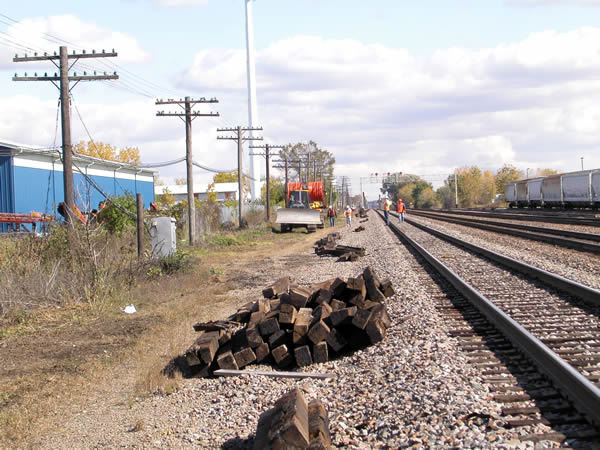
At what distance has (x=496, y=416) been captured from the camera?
4508mm

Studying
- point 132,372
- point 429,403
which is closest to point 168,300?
point 132,372

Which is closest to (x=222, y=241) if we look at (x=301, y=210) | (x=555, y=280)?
(x=301, y=210)

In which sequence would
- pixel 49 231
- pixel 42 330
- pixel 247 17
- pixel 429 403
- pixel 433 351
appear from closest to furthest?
pixel 429 403 → pixel 433 351 → pixel 42 330 → pixel 49 231 → pixel 247 17

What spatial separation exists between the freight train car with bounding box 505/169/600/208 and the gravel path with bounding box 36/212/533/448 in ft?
145

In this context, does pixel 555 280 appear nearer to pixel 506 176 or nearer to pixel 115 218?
pixel 115 218

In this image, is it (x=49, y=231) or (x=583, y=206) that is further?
(x=583, y=206)

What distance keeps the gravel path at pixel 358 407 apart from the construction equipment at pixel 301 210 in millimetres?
31965

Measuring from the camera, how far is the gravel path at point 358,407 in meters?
4.56

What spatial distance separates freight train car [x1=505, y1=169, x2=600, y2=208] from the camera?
47.3m

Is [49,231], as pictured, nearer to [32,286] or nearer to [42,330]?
[32,286]

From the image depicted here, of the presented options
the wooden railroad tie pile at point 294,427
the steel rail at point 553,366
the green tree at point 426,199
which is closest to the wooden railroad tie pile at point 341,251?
the steel rail at point 553,366

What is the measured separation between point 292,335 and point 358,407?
247cm

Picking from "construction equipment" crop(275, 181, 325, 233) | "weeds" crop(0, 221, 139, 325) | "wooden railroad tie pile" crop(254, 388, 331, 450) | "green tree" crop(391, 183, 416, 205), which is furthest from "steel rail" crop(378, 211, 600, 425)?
"green tree" crop(391, 183, 416, 205)

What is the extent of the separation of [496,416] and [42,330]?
27.8 ft
